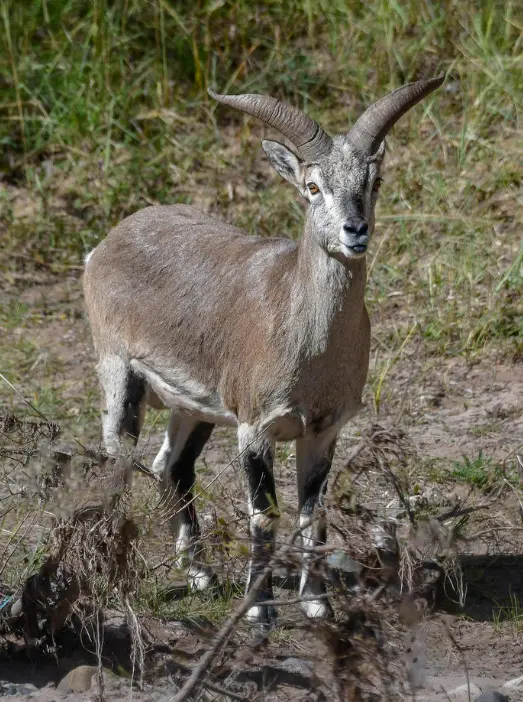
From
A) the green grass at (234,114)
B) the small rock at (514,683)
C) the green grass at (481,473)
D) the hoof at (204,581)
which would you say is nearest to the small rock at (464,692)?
the small rock at (514,683)

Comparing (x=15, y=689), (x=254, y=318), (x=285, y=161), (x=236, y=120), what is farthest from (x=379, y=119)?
(x=236, y=120)

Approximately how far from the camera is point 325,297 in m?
5.57

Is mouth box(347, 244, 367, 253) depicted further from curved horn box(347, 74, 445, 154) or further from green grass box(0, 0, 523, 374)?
green grass box(0, 0, 523, 374)

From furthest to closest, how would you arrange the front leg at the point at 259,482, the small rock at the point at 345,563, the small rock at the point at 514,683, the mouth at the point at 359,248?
the front leg at the point at 259,482
the mouth at the point at 359,248
the small rock at the point at 514,683
the small rock at the point at 345,563

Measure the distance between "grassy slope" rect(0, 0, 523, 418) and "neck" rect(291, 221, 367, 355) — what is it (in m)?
3.69

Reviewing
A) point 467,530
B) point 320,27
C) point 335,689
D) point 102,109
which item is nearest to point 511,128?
point 320,27

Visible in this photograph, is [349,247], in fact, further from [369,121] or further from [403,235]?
[403,235]

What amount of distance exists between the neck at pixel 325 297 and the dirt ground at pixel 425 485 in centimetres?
73

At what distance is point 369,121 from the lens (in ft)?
18.5

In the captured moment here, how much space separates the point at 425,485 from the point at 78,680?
267cm

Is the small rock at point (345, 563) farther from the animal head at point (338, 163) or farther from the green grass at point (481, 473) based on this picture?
the green grass at point (481, 473)

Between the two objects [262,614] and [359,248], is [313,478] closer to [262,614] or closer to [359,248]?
[262,614]

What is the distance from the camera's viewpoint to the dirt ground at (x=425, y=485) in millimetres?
5121

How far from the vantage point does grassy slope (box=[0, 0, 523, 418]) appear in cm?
984
